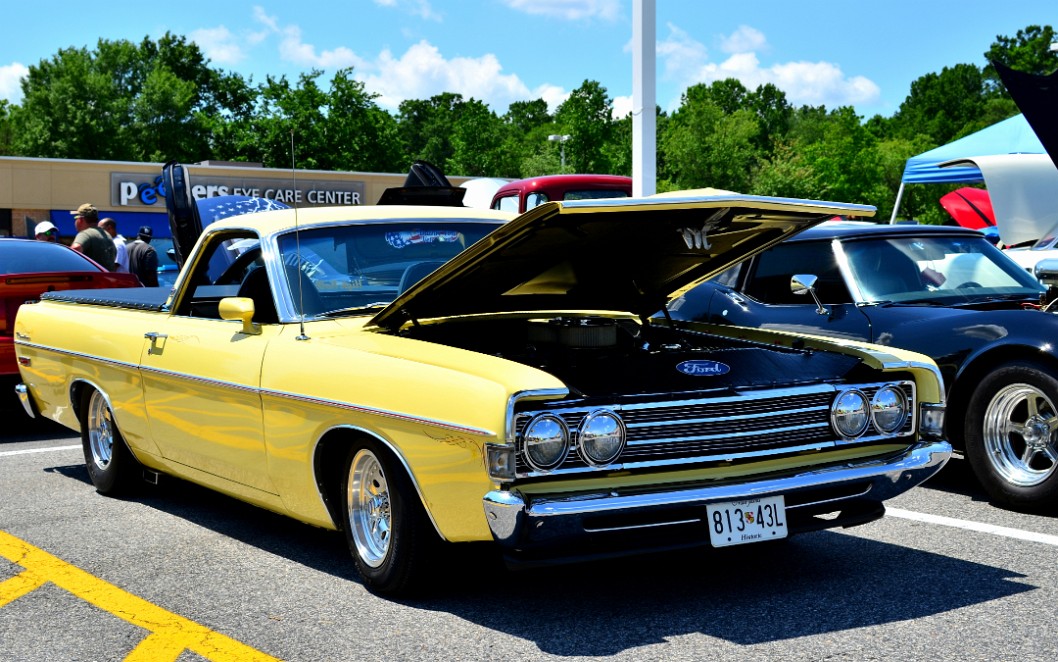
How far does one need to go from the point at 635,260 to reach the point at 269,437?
5.88 ft

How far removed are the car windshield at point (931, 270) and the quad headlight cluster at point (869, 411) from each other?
2672 mm

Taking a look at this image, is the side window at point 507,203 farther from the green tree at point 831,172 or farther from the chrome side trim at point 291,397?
the green tree at point 831,172

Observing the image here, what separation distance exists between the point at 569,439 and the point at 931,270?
172 inches

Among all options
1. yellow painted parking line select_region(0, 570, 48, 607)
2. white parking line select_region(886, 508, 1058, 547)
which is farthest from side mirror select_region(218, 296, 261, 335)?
white parking line select_region(886, 508, 1058, 547)

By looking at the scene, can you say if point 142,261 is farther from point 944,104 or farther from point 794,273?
point 944,104

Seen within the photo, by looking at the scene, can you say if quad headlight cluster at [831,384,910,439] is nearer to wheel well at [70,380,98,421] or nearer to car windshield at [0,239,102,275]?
wheel well at [70,380,98,421]

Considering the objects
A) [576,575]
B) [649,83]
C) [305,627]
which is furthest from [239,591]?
[649,83]

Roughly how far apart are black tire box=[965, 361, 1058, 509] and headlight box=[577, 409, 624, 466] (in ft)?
9.47

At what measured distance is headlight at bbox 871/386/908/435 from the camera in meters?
4.79

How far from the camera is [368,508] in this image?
480 centimetres

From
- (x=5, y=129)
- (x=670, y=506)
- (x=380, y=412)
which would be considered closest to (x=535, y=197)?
(x=380, y=412)

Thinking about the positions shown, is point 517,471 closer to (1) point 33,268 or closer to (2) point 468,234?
(2) point 468,234

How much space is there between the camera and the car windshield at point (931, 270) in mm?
7535

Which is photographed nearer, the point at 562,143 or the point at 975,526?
the point at 975,526
